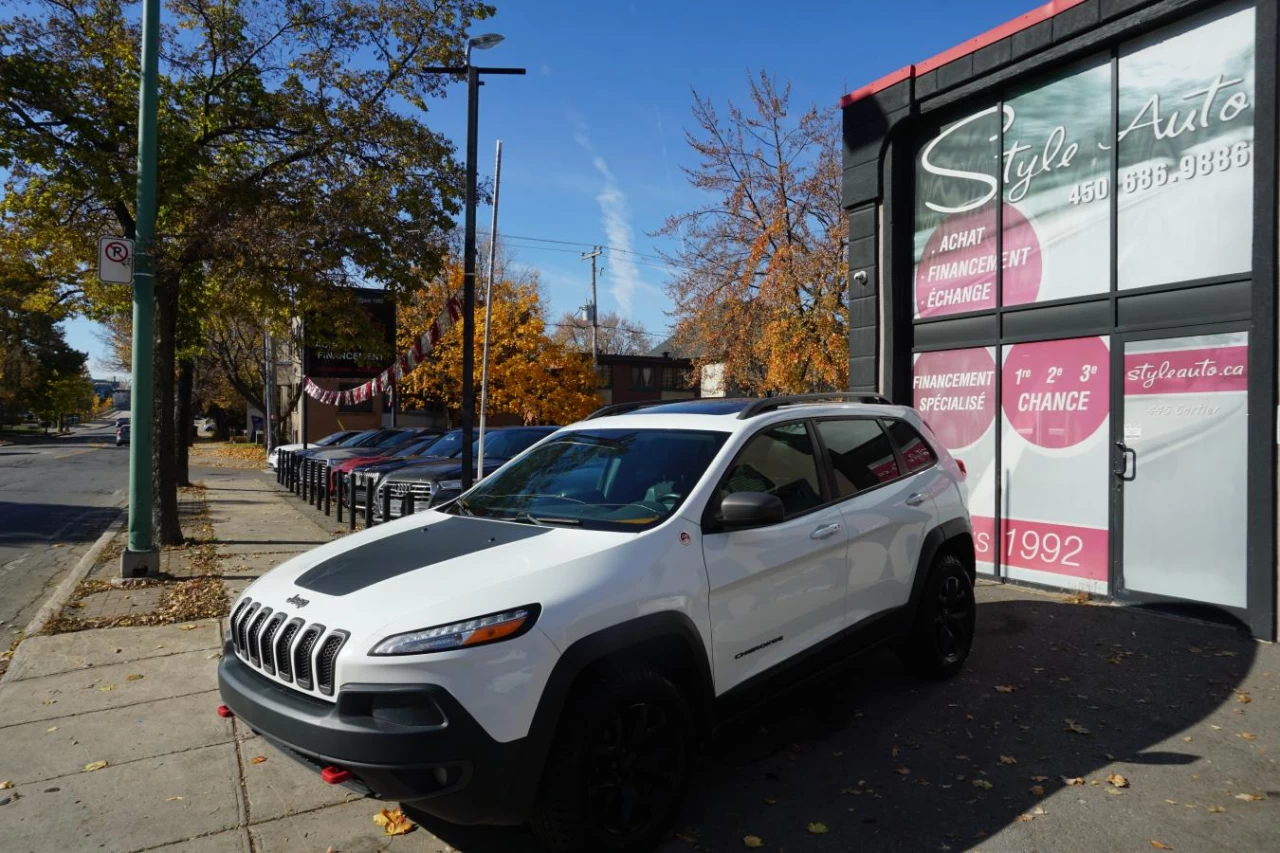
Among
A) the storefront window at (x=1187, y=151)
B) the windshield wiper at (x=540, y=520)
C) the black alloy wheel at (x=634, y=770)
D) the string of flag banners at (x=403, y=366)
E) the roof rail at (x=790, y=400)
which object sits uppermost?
the storefront window at (x=1187, y=151)

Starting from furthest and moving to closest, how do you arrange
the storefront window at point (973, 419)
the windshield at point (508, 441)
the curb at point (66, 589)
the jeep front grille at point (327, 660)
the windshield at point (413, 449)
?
1. the windshield at point (413, 449)
2. the windshield at point (508, 441)
3. the storefront window at point (973, 419)
4. the curb at point (66, 589)
5. the jeep front grille at point (327, 660)

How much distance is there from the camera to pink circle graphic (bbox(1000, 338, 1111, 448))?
24.0ft

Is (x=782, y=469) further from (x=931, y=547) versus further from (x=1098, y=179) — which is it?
(x=1098, y=179)

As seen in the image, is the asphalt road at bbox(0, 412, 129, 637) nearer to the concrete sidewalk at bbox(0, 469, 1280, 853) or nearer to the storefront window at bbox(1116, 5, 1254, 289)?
the concrete sidewalk at bbox(0, 469, 1280, 853)

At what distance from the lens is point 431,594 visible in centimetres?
293

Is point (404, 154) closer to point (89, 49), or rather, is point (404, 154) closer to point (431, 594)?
point (89, 49)

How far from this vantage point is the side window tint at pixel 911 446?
16.6 ft

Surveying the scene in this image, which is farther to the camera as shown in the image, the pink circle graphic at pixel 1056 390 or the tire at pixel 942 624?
the pink circle graphic at pixel 1056 390

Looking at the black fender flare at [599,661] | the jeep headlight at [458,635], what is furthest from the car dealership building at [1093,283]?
the jeep headlight at [458,635]

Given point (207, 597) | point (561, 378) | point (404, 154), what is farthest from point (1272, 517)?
point (561, 378)

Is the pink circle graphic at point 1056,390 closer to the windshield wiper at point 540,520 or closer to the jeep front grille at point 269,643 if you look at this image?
the windshield wiper at point 540,520

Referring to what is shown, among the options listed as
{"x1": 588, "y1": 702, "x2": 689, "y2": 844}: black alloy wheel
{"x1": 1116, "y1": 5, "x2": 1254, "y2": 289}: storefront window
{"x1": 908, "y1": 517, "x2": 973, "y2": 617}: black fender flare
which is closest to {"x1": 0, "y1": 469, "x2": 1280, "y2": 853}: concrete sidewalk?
{"x1": 588, "y1": 702, "x2": 689, "y2": 844}: black alloy wheel

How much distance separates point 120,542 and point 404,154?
619 cm

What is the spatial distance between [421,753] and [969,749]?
112 inches
